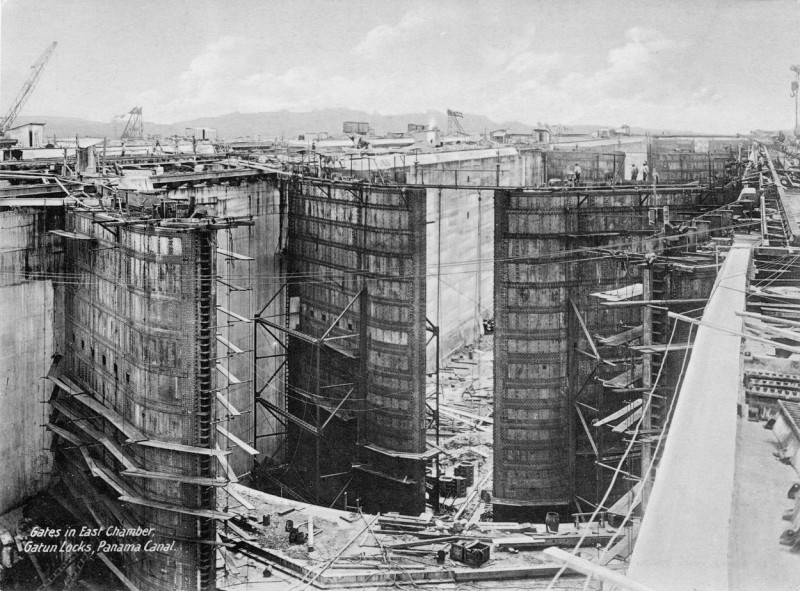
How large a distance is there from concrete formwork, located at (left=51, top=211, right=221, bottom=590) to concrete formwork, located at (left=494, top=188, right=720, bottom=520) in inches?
473

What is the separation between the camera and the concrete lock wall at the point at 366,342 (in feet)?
115

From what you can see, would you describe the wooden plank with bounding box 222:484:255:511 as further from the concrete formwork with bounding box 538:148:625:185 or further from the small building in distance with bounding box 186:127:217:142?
the small building in distance with bounding box 186:127:217:142

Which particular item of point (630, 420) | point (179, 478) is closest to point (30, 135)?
point (179, 478)

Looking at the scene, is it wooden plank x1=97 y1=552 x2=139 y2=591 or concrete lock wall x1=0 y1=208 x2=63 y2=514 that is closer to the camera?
wooden plank x1=97 y1=552 x2=139 y2=591

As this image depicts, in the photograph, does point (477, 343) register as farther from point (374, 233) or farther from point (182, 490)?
point (182, 490)

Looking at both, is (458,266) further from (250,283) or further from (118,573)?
(118,573)

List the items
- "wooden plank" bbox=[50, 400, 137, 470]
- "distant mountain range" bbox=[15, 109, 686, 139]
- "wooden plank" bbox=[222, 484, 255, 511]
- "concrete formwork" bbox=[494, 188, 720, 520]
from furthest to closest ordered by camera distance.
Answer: "distant mountain range" bbox=[15, 109, 686, 139], "concrete formwork" bbox=[494, 188, 720, 520], "wooden plank" bbox=[50, 400, 137, 470], "wooden plank" bbox=[222, 484, 255, 511]

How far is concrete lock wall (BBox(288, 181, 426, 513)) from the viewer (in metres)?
35.0

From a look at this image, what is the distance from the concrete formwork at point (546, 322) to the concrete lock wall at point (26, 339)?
1760cm

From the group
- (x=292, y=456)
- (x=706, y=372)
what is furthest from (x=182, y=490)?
(x=706, y=372)

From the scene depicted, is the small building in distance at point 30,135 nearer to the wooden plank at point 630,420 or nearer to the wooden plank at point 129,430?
the wooden plank at point 129,430

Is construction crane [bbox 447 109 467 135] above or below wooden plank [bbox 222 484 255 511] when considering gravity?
above

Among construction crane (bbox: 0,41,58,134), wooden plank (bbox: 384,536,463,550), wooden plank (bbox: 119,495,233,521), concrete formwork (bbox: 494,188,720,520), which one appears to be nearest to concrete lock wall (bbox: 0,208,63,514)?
wooden plank (bbox: 119,495,233,521)

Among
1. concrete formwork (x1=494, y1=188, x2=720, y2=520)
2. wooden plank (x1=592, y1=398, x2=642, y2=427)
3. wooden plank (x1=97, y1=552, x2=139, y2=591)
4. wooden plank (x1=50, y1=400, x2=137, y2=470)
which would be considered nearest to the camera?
wooden plank (x1=97, y1=552, x2=139, y2=591)
